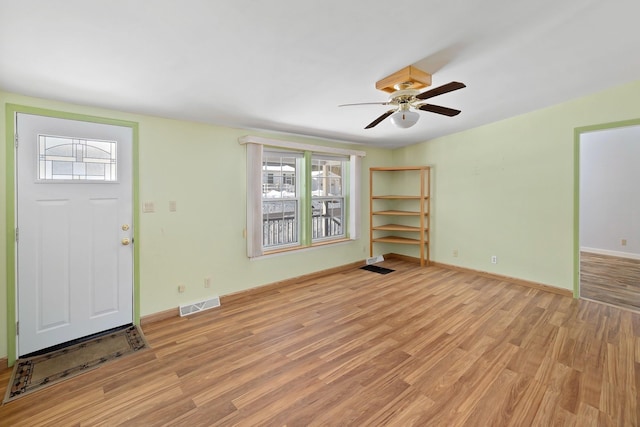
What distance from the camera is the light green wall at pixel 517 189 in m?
3.72

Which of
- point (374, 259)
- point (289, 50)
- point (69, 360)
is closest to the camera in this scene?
point (289, 50)

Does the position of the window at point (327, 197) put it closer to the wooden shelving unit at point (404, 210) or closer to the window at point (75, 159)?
the wooden shelving unit at point (404, 210)

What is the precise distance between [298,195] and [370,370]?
2819mm

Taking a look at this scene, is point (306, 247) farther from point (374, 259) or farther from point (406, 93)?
point (406, 93)

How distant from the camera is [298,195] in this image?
445 cm

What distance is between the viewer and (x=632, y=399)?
1.85 m

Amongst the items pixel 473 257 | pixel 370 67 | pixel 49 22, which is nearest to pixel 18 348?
Answer: pixel 49 22

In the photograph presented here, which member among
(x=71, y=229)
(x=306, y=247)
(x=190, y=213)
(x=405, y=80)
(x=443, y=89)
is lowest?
(x=306, y=247)

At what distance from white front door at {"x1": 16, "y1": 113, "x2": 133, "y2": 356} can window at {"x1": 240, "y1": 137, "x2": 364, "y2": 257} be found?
1387 mm

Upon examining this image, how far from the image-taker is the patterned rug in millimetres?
2076

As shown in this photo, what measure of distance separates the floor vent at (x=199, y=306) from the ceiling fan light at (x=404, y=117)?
9.56 feet

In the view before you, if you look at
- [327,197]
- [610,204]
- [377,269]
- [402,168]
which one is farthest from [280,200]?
[610,204]

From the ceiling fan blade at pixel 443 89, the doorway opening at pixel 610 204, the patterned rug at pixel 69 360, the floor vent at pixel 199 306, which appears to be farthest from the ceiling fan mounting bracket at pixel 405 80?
the doorway opening at pixel 610 204

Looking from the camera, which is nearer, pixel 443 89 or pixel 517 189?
pixel 443 89
